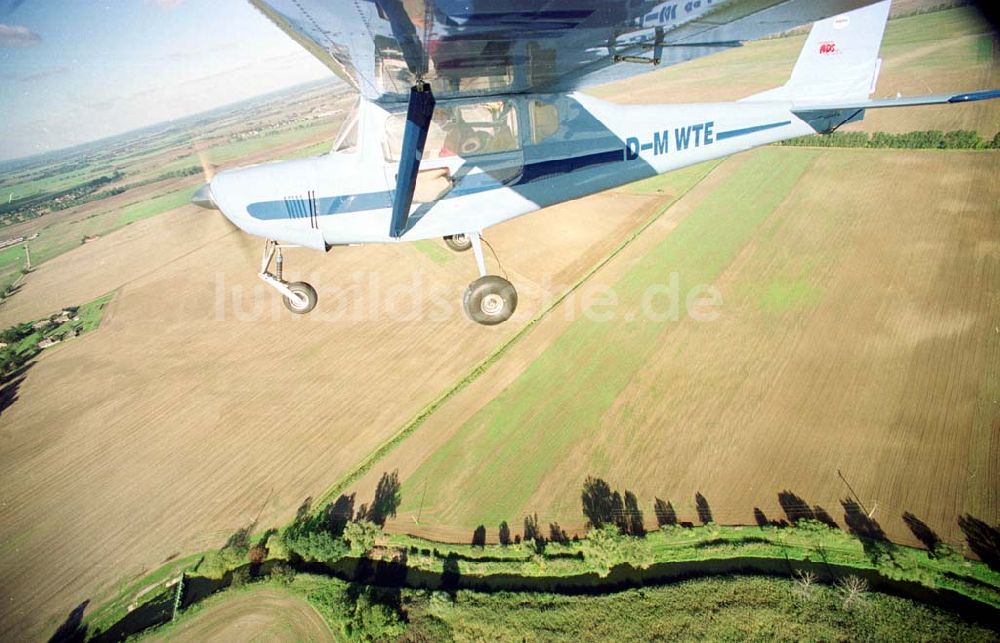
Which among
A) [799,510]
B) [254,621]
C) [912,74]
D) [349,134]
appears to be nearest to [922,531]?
[799,510]

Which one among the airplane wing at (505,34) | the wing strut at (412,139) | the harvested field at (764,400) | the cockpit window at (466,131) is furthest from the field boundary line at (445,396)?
the airplane wing at (505,34)

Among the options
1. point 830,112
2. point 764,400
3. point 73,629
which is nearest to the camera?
point 73,629

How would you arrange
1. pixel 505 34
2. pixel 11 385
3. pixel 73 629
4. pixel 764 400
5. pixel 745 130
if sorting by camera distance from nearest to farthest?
pixel 505 34 < pixel 73 629 < pixel 745 130 < pixel 764 400 < pixel 11 385

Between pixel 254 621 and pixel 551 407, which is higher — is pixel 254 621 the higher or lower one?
the lower one

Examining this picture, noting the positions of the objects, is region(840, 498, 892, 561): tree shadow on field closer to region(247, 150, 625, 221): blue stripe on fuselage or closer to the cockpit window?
region(247, 150, 625, 221): blue stripe on fuselage

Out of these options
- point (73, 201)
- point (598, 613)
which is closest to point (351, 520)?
point (598, 613)

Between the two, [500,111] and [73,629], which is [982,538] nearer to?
[500,111]

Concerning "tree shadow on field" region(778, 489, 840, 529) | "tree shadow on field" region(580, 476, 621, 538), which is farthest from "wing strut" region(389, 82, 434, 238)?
"tree shadow on field" region(778, 489, 840, 529)
